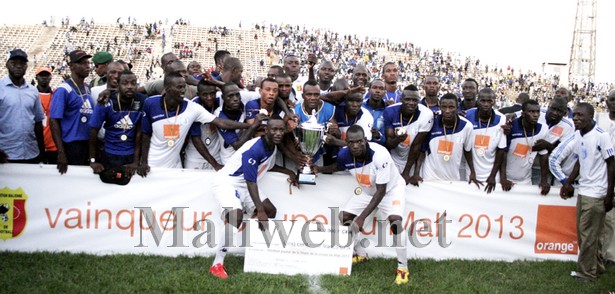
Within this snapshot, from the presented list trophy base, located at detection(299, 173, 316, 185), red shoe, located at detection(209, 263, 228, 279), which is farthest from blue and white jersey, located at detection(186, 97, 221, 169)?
red shoe, located at detection(209, 263, 228, 279)

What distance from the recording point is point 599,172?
6.51 meters

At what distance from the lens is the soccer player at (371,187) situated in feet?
20.5

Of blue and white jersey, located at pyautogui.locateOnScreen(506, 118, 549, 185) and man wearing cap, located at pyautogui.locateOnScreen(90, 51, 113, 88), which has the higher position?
man wearing cap, located at pyautogui.locateOnScreen(90, 51, 113, 88)

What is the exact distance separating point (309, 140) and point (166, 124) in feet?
6.03

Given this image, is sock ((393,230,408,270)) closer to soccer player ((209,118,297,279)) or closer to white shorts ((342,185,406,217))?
white shorts ((342,185,406,217))

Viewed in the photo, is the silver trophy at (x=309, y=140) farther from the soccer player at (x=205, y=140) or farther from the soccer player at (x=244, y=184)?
the soccer player at (x=205, y=140)

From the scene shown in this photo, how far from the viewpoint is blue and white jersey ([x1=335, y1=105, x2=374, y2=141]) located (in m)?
7.09

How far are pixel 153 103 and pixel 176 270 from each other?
2.06 meters

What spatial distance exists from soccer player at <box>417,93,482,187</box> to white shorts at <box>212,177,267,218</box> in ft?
7.51

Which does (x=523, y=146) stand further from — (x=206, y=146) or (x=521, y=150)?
(x=206, y=146)

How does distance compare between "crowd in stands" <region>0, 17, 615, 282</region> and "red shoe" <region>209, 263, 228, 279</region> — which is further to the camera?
"crowd in stands" <region>0, 17, 615, 282</region>

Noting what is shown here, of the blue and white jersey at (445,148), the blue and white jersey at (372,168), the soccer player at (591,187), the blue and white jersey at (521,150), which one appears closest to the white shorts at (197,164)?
the blue and white jersey at (372,168)

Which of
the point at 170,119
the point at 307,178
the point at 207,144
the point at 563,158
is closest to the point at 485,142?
the point at 563,158

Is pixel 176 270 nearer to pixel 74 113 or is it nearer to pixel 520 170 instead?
pixel 74 113
